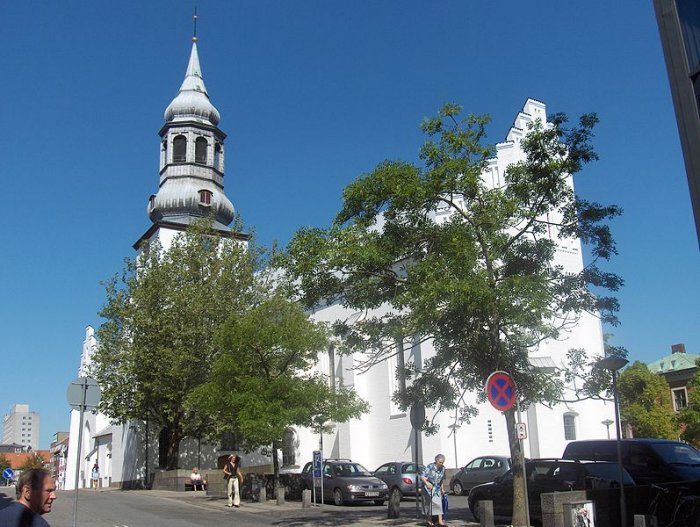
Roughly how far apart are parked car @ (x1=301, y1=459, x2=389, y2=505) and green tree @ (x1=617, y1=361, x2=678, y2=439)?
3670 centimetres

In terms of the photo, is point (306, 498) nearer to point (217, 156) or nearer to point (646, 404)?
point (217, 156)

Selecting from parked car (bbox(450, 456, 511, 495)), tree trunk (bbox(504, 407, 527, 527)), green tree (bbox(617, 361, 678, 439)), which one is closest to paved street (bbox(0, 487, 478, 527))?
tree trunk (bbox(504, 407, 527, 527))

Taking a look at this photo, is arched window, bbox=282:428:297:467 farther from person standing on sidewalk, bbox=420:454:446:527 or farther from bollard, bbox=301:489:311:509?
person standing on sidewalk, bbox=420:454:446:527

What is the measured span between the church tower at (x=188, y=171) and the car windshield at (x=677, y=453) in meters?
39.0

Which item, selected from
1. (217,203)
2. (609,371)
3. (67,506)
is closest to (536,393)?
(609,371)

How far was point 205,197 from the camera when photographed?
5219 cm

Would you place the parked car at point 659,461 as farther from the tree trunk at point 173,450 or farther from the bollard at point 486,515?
the tree trunk at point 173,450

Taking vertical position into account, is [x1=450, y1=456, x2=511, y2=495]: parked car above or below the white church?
below

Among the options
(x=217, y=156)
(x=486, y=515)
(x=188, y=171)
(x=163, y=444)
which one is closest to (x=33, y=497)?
(x=486, y=515)

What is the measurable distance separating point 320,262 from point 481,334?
3.75 metres

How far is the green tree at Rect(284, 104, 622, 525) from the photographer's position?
555 inches

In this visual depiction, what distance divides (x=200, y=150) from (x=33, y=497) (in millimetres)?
51331

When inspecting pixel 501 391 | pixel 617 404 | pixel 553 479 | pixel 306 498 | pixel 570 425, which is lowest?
pixel 306 498

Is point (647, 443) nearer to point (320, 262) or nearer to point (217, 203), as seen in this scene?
point (320, 262)
